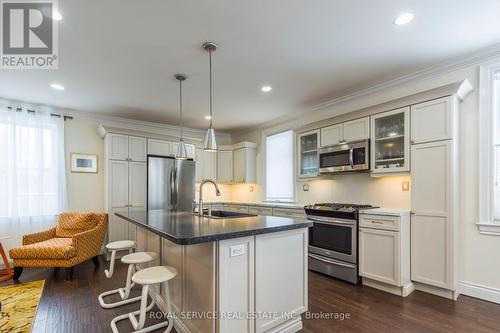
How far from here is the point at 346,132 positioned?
386 cm

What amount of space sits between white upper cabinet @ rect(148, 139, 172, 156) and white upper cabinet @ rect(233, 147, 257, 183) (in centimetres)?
158

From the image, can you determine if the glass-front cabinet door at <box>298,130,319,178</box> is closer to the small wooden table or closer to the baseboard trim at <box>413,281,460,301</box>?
the baseboard trim at <box>413,281,460,301</box>

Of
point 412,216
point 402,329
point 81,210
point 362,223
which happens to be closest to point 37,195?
point 81,210

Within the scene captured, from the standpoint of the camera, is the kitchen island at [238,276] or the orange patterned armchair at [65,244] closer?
the kitchen island at [238,276]

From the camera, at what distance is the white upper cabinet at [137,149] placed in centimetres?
486

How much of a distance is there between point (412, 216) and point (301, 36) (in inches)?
96.7

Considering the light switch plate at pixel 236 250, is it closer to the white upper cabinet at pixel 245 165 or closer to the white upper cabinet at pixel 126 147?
the white upper cabinet at pixel 126 147

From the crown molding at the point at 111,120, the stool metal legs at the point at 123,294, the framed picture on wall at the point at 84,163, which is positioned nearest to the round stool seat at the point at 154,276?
the stool metal legs at the point at 123,294

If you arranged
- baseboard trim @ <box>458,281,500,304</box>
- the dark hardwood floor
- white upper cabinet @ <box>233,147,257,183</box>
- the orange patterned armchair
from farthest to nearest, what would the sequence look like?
white upper cabinet @ <box>233,147,257,183</box>
the orange patterned armchair
baseboard trim @ <box>458,281,500,304</box>
the dark hardwood floor

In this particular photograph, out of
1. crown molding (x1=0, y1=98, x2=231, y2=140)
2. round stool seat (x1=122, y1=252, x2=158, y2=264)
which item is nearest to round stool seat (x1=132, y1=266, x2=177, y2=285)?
round stool seat (x1=122, y1=252, x2=158, y2=264)

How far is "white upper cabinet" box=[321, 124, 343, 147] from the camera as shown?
396cm

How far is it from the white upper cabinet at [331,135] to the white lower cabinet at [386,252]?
4.04ft

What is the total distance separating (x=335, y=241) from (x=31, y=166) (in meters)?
4.91

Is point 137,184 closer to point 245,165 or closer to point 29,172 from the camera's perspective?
point 29,172
